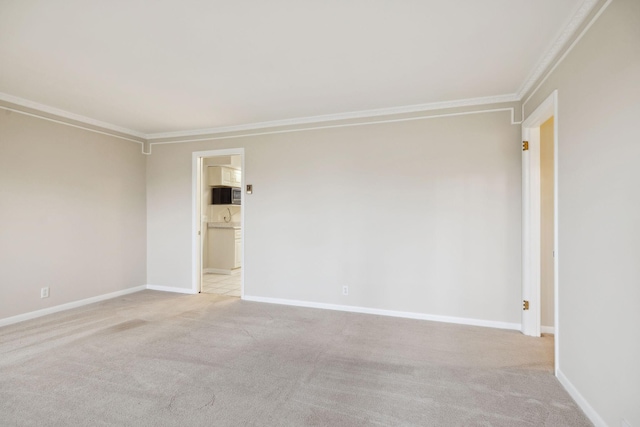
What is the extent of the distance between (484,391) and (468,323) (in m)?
1.46

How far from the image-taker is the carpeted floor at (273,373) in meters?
2.01

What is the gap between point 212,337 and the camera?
128 inches

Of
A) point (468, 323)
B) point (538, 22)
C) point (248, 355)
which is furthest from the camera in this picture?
point (468, 323)

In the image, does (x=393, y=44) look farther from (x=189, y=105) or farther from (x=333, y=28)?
(x=189, y=105)

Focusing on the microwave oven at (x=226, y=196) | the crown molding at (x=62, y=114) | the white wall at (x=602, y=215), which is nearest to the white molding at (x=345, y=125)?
the crown molding at (x=62, y=114)

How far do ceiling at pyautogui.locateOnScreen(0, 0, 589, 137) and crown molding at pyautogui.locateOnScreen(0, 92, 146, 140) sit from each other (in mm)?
35

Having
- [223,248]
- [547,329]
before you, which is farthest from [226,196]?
[547,329]

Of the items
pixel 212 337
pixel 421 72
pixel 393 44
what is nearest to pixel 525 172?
pixel 421 72

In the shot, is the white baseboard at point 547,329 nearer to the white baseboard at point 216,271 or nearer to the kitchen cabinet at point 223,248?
the kitchen cabinet at point 223,248

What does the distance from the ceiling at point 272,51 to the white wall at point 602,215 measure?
0.46 m

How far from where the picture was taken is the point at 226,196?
6.89m

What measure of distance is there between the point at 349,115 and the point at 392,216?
54.6 inches

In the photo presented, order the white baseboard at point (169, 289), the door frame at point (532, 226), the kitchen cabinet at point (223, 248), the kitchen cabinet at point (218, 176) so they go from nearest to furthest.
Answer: the door frame at point (532, 226)
the white baseboard at point (169, 289)
the kitchen cabinet at point (223, 248)
the kitchen cabinet at point (218, 176)

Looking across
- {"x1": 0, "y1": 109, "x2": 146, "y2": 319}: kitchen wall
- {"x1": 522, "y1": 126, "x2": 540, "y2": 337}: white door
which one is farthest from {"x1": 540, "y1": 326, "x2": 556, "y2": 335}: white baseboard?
{"x1": 0, "y1": 109, "x2": 146, "y2": 319}: kitchen wall
